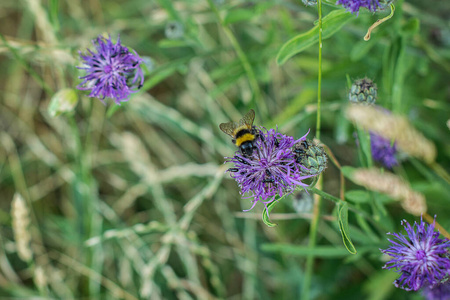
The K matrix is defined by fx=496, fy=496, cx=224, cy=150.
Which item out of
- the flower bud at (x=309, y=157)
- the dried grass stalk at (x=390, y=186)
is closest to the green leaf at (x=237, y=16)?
the flower bud at (x=309, y=157)

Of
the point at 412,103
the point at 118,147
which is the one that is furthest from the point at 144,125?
the point at 412,103

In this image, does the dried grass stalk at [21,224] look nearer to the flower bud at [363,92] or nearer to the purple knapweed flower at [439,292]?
the flower bud at [363,92]

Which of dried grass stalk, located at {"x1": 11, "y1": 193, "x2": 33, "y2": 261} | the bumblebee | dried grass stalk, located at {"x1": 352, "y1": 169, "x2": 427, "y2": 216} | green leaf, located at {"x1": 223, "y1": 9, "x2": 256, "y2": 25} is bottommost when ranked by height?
dried grass stalk, located at {"x1": 352, "y1": 169, "x2": 427, "y2": 216}

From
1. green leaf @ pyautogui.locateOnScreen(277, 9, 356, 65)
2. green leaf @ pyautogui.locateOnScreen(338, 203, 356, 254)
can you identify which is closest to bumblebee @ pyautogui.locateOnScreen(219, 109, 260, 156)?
green leaf @ pyautogui.locateOnScreen(277, 9, 356, 65)

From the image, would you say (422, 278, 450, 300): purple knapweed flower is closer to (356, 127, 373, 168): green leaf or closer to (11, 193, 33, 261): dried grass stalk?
(356, 127, 373, 168): green leaf

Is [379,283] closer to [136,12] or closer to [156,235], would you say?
[156,235]

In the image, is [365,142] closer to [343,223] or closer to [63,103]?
[343,223]
